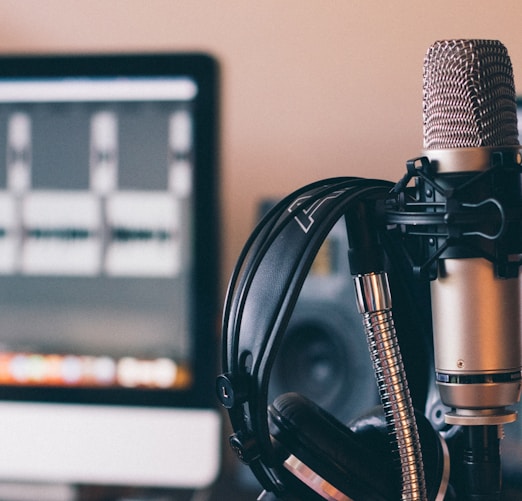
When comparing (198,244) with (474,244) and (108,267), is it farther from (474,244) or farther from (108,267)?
(474,244)

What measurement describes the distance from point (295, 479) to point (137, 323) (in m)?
0.53

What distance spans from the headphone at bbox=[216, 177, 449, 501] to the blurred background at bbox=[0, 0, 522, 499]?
0.69m

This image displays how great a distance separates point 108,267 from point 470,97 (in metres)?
0.58

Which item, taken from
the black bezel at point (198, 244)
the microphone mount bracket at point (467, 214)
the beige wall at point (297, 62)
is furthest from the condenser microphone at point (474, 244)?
the beige wall at point (297, 62)

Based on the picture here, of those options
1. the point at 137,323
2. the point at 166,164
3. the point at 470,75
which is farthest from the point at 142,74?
the point at 470,75

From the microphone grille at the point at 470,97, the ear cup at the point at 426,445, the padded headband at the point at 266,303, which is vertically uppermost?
the microphone grille at the point at 470,97

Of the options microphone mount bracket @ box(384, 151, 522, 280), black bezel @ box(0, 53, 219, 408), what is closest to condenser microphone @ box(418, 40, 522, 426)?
microphone mount bracket @ box(384, 151, 522, 280)

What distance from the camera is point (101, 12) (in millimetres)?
1138

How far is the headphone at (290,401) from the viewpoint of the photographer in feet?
1.17

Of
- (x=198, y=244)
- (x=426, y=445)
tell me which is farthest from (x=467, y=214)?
(x=198, y=244)

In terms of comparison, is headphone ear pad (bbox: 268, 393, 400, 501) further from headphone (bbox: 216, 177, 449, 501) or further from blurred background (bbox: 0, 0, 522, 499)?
blurred background (bbox: 0, 0, 522, 499)

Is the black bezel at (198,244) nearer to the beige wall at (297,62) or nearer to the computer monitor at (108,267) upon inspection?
the computer monitor at (108,267)

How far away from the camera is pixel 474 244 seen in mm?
360

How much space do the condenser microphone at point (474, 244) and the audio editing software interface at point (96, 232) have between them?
0.52 metres
